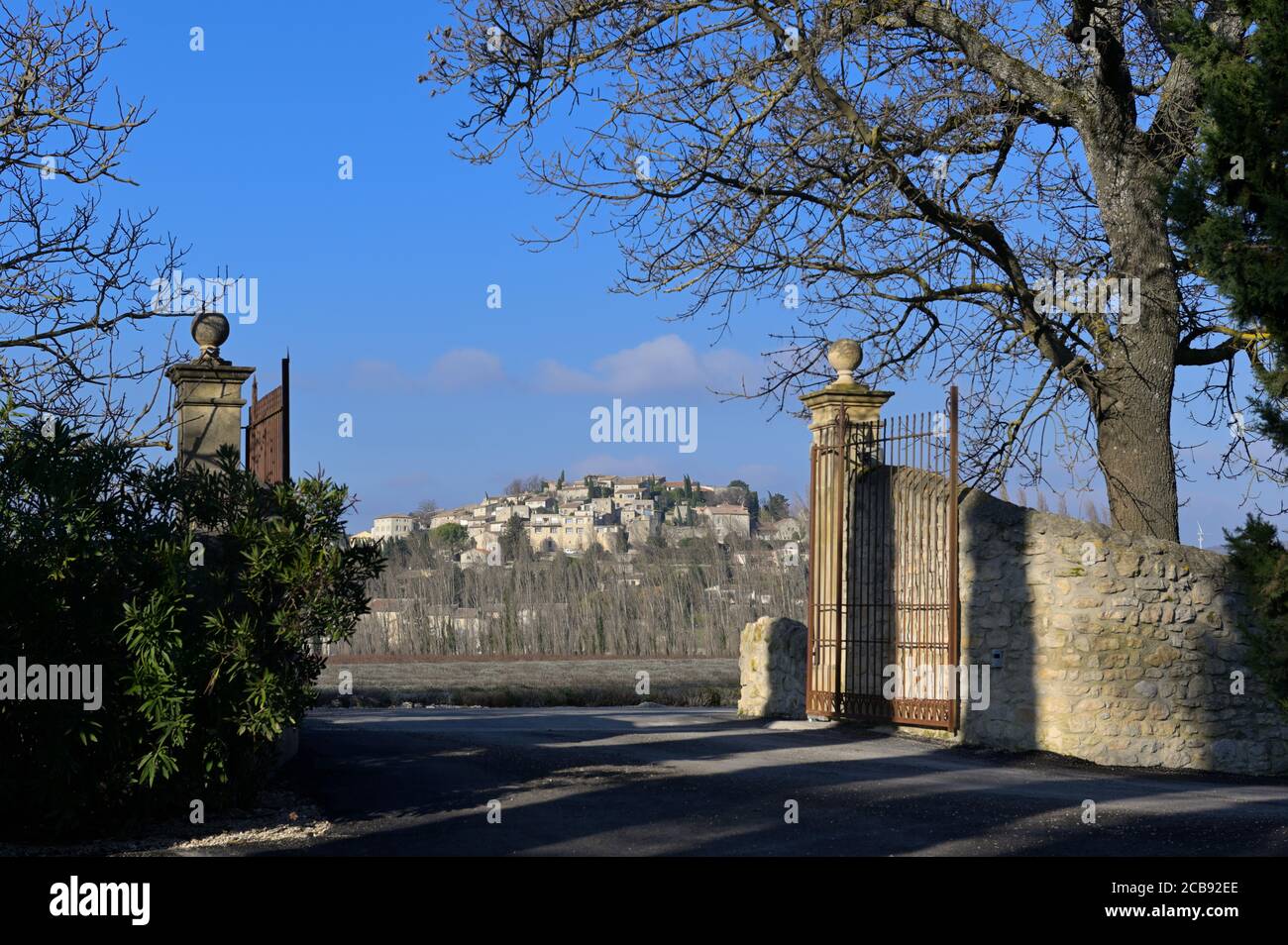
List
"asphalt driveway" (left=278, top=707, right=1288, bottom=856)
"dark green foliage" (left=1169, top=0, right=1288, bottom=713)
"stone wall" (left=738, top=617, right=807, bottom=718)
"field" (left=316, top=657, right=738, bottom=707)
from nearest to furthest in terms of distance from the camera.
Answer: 1. "asphalt driveway" (left=278, top=707, right=1288, bottom=856)
2. "dark green foliage" (left=1169, top=0, right=1288, bottom=713)
3. "stone wall" (left=738, top=617, right=807, bottom=718)
4. "field" (left=316, top=657, right=738, bottom=707)

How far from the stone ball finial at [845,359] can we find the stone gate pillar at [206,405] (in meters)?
6.66

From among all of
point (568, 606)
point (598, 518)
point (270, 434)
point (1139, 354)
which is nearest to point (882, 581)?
point (1139, 354)

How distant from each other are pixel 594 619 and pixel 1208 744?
16.8 m

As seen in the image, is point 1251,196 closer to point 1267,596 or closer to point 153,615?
point 1267,596

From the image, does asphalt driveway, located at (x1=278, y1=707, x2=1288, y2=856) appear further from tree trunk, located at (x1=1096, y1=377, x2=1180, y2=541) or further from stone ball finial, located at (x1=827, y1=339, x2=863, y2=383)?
stone ball finial, located at (x1=827, y1=339, x2=863, y2=383)

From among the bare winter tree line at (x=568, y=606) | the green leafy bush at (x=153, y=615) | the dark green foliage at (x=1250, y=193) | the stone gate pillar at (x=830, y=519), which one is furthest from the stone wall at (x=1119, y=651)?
the bare winter tree line at (x=568, y=606)

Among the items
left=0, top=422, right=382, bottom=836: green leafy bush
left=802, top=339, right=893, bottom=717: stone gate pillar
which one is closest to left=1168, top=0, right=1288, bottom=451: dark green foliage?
left=802, top=339, right=893, bottom=717: stone gate pillar

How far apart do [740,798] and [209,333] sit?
20.2 ft

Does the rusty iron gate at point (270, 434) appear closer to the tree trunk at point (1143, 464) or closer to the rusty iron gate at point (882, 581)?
the rusty iron gate at point (882, 581)

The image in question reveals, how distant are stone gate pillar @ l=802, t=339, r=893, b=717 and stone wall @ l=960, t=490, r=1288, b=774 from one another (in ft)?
6.88

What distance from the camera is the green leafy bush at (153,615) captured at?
25.4ft

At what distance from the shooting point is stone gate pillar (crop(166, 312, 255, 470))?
1116 cm

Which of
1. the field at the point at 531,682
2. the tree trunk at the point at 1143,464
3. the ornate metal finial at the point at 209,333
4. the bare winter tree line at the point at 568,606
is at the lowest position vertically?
the field at the point at 531,682
